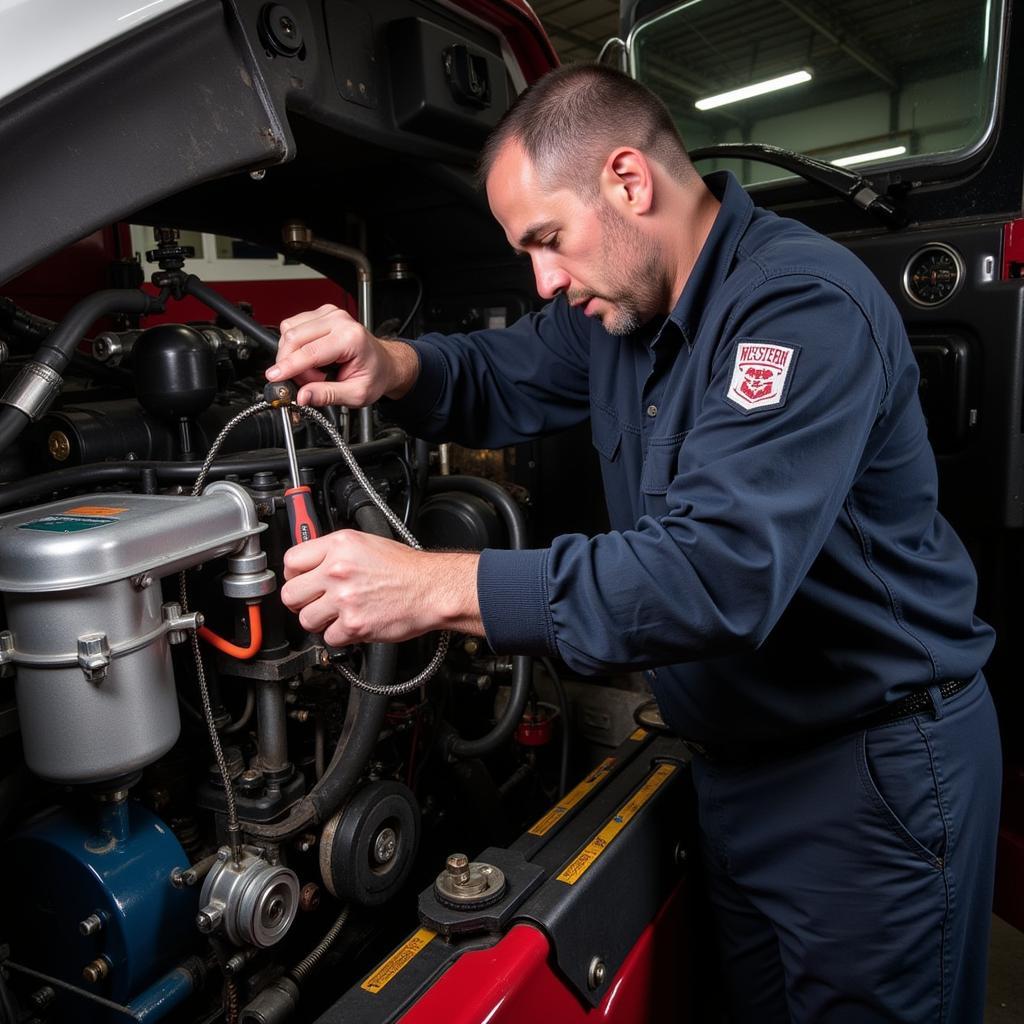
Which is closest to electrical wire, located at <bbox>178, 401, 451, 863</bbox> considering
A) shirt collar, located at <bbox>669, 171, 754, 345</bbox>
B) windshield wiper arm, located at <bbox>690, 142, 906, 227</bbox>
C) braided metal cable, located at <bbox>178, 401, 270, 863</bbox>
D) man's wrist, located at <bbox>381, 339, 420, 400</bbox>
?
braided metal cable, located at <bbox>178, 401, 270, 863</bbox>

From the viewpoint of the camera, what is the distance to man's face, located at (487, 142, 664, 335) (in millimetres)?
1180

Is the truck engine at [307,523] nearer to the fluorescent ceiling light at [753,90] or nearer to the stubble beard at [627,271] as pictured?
the fluorescent ceiling light at [753,90]

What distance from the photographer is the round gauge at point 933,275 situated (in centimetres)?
156

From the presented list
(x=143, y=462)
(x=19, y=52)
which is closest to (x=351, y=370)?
(x=143, y=462)

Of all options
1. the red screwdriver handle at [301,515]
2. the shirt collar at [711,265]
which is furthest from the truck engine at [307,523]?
the shirt collar at [711,265]

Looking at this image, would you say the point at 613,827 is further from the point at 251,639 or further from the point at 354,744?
the point at 251,639

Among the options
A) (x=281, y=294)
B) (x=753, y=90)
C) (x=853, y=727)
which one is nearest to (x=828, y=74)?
(x=753, y=90)

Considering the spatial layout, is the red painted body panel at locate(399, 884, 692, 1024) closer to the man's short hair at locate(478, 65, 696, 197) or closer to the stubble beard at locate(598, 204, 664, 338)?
the stubble beard at locate(598, 204, 664, 338)

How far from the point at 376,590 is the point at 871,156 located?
140 centimetres

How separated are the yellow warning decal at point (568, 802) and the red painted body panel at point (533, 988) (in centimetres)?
20

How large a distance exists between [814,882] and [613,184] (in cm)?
97

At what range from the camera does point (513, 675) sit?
5.41 feet

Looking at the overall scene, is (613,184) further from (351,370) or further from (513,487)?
(513,487)

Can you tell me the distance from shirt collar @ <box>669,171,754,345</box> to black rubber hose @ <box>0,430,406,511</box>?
0.55 metres
